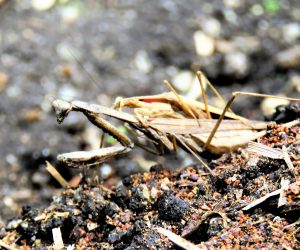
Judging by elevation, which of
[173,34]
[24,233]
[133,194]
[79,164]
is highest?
[173,34]

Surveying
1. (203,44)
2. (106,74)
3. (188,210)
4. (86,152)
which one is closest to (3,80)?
(106,74)

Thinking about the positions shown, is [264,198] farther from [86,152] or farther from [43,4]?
[43,4]

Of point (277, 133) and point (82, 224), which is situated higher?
point (277, 133)

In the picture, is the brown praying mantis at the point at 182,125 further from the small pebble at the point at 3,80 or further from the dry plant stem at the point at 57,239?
the small pebble at the point at 3,80

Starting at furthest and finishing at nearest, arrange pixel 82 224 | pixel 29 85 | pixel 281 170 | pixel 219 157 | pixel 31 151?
pixel 29 85
pixel 31 151
pixel 219 157
pixel 82 224
pixel 281 170

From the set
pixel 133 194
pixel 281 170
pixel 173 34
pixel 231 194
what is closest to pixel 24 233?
pixel 133 194

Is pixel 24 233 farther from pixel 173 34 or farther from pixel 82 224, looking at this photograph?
pixel 173 34

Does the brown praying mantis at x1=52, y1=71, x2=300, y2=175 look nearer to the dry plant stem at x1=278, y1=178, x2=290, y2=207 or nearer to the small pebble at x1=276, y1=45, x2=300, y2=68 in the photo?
the dry plant stem at x1=278, y1=178, x2=290, y2=207
